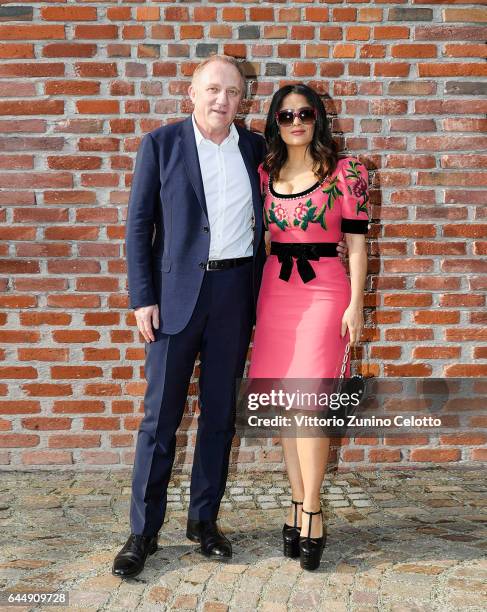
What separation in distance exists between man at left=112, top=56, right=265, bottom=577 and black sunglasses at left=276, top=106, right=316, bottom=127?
21 cm

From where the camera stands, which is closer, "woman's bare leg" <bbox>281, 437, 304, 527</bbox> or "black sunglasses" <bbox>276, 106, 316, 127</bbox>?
"black sunglasses" <bbox>276, 106, 316, 127</bbox>

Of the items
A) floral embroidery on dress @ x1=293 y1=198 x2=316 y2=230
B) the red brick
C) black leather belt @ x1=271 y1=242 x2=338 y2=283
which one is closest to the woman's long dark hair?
floral embroidery on dress @ x1=293 y1=198 x2=316 y2=230

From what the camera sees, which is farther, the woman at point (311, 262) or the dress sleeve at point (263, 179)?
the dress sleeve at point (263, 179)

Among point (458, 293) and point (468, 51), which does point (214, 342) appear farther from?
point (468, 51)

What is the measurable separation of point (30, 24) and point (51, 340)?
168 centimetres

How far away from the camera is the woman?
9.13 ft

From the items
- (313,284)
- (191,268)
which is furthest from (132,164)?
(313,284)

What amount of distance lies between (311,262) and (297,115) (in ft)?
2.01

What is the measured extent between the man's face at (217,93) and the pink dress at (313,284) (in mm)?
353

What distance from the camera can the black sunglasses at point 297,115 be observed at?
2.78 m

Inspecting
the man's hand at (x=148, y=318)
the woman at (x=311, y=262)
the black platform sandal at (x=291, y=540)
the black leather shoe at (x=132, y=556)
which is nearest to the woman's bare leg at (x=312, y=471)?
the woman at (x=311, y=262)

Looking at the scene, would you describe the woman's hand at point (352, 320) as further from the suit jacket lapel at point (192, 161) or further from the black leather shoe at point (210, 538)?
the black leather shoe at point (210, 538)

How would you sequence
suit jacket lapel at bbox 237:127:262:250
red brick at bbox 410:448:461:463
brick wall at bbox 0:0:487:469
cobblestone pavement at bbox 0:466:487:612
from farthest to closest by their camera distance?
red brick at bbox 410:448:461:463 < brick wall at bbox 0:0:487:469 < suit jacket lapel at bbox 237:127:262:250 < cobblestone pavement at bbox 0:466:487:612

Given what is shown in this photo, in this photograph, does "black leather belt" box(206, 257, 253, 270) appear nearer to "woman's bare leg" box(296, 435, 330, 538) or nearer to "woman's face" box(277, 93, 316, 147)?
"woman's face" box(277, 93, 316, 147)
